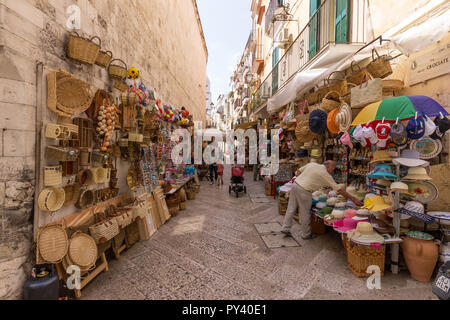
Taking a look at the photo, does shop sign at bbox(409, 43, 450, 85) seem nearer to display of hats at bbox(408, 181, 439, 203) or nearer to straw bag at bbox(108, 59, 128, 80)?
display of hats at bbox(408, 181, 439, 203)

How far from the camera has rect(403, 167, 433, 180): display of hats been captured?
2893 mm

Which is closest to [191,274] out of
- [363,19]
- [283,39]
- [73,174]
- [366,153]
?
[73,174]

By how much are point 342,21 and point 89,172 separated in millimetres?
6760

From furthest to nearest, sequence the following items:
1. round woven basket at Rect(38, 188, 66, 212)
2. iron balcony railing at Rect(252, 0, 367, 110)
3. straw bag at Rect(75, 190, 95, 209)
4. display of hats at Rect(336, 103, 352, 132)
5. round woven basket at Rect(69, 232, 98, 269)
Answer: iron balcony railing at Rect(252, 0, 367, 110) → display of hats at Rect(336, 103, 352, 132) → straw bag at Rect(75, 190, 95, 209) → round woven basket at Rect(69, 232, 98, 269) → round woven basket at Rect(38, 188, 66, 212)

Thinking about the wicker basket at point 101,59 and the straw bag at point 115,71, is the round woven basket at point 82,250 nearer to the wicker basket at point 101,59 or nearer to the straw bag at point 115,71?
the wicker basket at point 101,59

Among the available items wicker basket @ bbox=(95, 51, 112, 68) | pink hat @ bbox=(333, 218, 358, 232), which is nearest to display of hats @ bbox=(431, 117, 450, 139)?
pink hat @ bbox=(333, 218, 358, 232)

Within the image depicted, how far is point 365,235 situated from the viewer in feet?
10.3

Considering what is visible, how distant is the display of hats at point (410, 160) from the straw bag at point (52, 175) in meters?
4.30

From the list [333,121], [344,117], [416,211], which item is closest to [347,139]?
[344,117]

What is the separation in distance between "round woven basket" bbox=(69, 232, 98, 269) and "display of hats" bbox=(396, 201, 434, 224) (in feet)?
13.7

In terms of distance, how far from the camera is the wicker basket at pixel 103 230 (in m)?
3.10

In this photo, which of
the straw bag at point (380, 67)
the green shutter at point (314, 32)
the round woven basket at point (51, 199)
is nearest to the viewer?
the round woven basket at point (51, 199)

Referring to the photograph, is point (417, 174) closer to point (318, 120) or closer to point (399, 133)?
point (399, 133)

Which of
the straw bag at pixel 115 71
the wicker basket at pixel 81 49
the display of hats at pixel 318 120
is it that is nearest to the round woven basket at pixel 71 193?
the wicker basket at pixel 81 49
